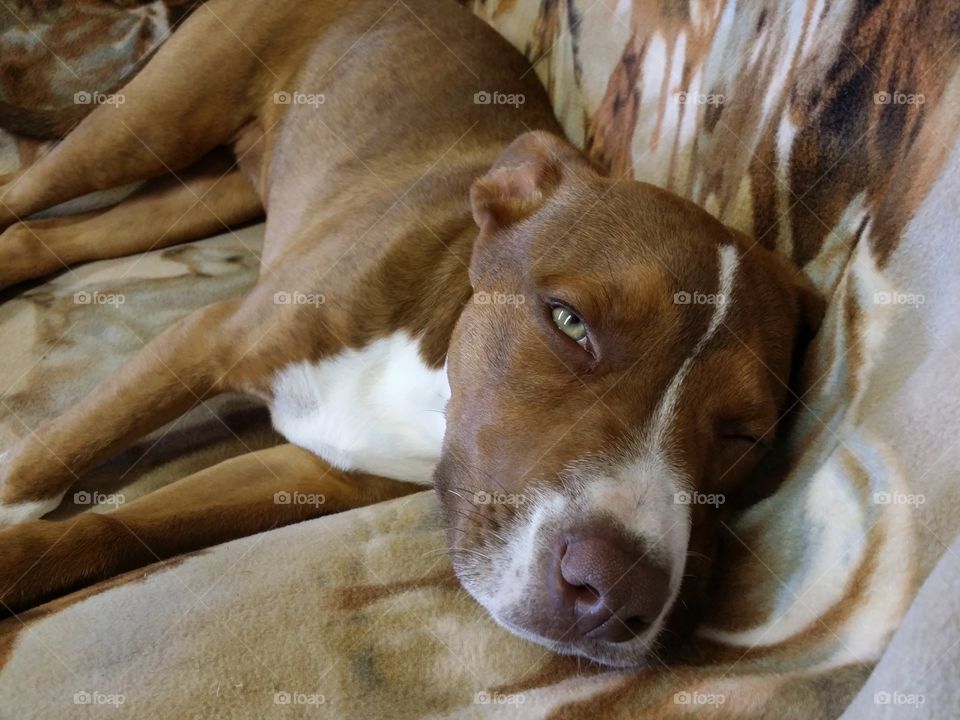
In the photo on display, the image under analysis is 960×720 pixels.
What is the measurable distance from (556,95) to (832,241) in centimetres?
157

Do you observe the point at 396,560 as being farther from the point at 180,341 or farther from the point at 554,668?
the point at 180,341

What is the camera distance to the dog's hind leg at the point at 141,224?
10.2 feet

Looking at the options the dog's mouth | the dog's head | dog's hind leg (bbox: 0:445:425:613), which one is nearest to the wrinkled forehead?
the dog's head

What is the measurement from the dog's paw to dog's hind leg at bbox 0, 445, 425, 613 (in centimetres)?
25

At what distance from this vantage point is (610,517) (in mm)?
1547

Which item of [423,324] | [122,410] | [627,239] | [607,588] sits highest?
[627,239]

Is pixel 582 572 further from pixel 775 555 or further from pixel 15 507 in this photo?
pixel 15 507

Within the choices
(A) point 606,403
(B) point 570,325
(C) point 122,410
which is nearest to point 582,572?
(A) point 606,403

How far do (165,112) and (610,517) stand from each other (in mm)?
2435

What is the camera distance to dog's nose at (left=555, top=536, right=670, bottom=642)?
147cm

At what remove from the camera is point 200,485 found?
7.67ft

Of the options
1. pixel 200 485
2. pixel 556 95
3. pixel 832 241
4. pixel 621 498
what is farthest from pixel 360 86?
pixel 621 498

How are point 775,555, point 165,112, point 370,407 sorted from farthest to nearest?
point 165,112 → point 370,407 → point 775,555

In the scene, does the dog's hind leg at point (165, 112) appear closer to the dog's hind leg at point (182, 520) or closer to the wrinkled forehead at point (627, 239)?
the dog's hind leg at point (182, 520)
